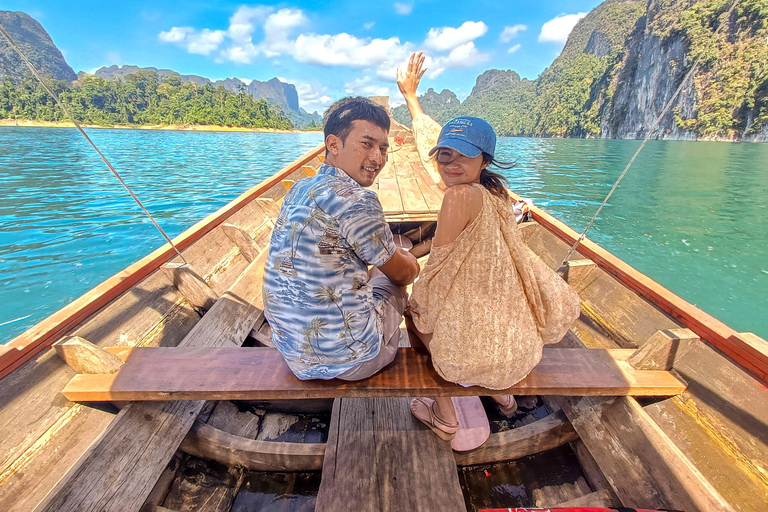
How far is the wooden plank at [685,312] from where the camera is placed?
1785mm

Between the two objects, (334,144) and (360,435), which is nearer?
(334,144)

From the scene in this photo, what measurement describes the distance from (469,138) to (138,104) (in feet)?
316

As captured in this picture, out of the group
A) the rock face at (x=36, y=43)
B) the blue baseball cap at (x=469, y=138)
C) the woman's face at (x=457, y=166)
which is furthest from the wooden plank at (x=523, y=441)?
the rock face at (x=36, y=43)

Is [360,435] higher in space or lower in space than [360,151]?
lower

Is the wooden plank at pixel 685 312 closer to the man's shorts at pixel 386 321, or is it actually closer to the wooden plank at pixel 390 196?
the man's shorts at pixel 386 321

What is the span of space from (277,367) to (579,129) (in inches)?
3402

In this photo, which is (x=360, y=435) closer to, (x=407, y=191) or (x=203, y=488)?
(x=203, y=488)

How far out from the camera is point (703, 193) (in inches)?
461

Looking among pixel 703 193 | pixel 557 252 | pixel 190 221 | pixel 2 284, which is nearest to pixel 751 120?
pixel 703 193

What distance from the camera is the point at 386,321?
1.66m

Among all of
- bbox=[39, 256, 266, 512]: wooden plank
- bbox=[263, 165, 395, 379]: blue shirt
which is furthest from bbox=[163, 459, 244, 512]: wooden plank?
bbox=[263, 165, 395, 379]: blue shirt

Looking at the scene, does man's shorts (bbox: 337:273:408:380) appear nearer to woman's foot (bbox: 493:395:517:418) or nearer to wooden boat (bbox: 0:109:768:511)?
wooden boat (bbox: 0:109:768:511)

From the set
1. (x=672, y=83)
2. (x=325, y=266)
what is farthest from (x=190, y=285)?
(x=672, y=83)

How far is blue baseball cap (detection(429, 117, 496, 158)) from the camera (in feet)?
4.12
